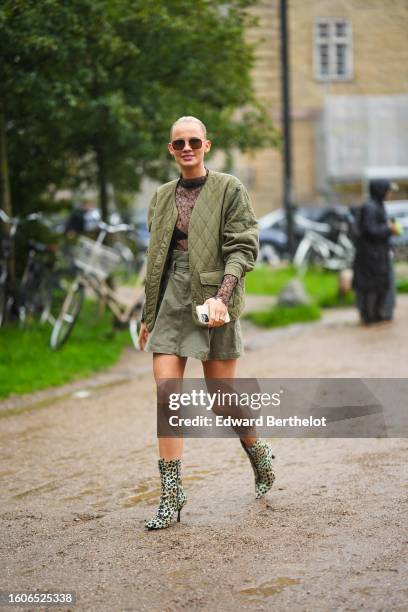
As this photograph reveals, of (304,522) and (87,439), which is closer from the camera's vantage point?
(304,522)

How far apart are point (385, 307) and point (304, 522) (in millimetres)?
9265

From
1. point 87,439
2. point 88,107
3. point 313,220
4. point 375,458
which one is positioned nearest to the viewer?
point 375,458

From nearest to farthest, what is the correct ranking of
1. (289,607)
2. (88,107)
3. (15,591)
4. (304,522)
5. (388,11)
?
1. (289,607)
2. (15,591)
3. (304,522)
4. (88,107)
5. (388,11)

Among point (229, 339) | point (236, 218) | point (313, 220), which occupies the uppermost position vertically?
point (236, 218)

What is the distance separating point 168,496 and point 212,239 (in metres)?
1.20

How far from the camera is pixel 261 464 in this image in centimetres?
573

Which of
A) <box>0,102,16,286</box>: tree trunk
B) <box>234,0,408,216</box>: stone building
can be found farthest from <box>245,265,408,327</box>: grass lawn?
<box>234,0,408,216</box>: stone building

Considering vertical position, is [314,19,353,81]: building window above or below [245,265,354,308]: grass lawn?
above

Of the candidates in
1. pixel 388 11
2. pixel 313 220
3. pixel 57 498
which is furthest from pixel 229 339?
pixel 388 11

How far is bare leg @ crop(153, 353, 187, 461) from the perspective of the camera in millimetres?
5359

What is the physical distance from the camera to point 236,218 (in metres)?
5.36

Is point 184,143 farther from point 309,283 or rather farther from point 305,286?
point 309,283

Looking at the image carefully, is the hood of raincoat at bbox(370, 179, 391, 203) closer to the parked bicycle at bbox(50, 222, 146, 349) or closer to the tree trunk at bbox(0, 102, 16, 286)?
the parked bicycle at bbox(50, 222, 146, 349)

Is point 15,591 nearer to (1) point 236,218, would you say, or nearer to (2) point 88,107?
(1) point 236,218
